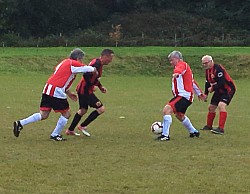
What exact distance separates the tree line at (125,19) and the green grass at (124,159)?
150 ft

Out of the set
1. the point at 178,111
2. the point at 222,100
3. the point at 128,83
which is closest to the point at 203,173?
the point at 178,111

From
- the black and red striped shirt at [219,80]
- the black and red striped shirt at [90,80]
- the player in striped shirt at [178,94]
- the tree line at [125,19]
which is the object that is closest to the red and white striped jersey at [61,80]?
the black and red striped shirt at [90,80]

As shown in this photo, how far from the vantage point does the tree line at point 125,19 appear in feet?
210

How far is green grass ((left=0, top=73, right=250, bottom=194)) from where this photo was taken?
28.6 ft

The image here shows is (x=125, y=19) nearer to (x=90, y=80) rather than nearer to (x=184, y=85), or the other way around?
(x=90, y=80)

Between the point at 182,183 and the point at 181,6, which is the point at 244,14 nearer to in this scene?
the point at 181,6

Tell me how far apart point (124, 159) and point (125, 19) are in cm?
5871

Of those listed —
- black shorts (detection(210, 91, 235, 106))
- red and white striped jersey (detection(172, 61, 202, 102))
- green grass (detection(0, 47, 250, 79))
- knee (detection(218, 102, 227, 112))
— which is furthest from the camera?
green grass (detection(0, 47, 250, 79))

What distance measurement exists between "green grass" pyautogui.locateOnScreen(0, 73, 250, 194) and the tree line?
150ft

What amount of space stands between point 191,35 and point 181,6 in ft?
27.2

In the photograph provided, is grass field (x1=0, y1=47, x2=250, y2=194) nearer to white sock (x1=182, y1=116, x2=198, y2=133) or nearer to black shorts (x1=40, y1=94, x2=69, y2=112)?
white sock (x1=182, y1=116, x2=198, y2=133)

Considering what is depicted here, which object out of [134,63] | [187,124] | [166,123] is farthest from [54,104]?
[134,63]

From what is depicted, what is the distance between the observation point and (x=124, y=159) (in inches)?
423

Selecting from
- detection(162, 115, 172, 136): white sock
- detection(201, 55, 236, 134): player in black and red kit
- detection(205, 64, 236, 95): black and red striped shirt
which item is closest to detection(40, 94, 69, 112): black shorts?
detection(162, 115, 172, 136): white sock
